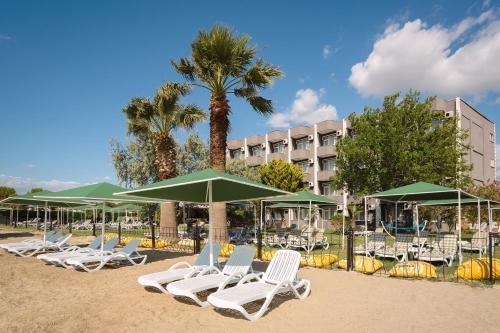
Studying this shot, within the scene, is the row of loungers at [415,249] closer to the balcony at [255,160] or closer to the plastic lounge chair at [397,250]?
the plastic lounge chair at [397,250]

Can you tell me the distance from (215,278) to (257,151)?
47818mm

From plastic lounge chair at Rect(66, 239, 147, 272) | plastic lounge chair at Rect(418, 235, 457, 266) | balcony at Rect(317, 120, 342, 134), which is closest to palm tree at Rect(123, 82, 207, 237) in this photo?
plastic lounge chair at Rect(66, 239, 147, 272)

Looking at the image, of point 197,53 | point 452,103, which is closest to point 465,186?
point 452,103

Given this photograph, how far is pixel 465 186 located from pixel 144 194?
26.6 m

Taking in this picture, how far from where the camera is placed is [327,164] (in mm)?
45562

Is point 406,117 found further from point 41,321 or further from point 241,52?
point 41,321

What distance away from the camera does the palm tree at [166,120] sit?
58.9 ft

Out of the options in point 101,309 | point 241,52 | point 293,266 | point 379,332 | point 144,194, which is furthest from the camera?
point 241,52

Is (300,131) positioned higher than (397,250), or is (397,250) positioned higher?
(300,131)

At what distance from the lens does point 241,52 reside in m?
15.5

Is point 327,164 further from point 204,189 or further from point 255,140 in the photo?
point 204,189

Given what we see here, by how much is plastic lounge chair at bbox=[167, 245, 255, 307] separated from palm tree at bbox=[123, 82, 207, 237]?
10138mm

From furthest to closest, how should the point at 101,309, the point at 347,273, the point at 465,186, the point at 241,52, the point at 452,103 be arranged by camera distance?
1. the point at 452,103
2. the point at 465,186
3. the point at 241,52
4. the point at 347,273
5. the point at 101,309

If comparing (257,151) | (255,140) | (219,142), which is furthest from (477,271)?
(257,151)
